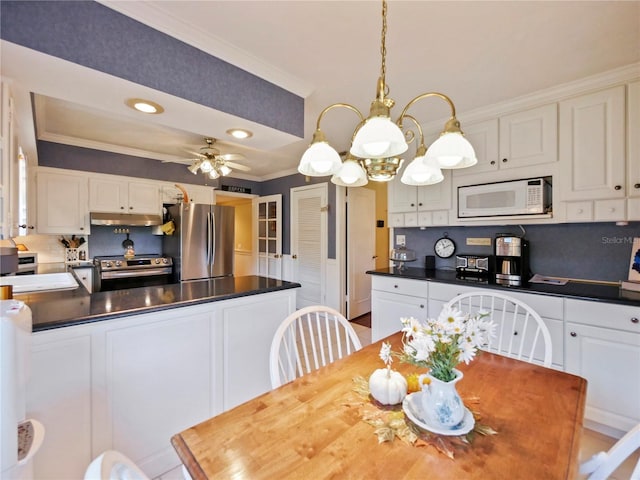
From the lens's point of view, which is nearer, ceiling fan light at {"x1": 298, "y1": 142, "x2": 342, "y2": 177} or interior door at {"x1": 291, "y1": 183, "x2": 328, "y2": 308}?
ceiling fan light at {"x1": 298, "y1": 142, "x2": 342, "y2": 177}

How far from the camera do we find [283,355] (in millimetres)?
2141

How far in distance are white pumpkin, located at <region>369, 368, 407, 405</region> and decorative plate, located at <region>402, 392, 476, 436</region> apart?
0.09 feet

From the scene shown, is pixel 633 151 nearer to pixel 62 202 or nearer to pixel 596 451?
pixel 596 451

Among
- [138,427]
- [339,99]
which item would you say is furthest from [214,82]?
[138,427]

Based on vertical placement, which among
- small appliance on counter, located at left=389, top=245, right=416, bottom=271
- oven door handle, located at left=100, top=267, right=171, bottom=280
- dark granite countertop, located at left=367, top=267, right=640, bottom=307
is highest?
small appliance on counter, located at left=389, top=245, right=416, bottom=271

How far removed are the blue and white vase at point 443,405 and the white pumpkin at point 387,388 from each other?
116 millimetres

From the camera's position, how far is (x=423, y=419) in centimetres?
89

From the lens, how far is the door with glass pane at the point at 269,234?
5113 millimetres

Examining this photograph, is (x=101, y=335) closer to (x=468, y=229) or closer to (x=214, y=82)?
(x=214, y=82)

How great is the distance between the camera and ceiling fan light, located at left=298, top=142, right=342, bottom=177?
1.17 m

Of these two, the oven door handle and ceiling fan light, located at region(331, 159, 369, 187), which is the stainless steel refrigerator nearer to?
the oven door handle

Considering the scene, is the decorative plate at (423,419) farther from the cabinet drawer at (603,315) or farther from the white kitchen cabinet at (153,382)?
the cabinet drawer at (603,315)

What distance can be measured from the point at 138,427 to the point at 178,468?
1.13 ft

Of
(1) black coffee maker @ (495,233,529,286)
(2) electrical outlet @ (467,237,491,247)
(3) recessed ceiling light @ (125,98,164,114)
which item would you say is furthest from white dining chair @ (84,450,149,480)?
(2) electrical outlet @ (467,237,491,247)
